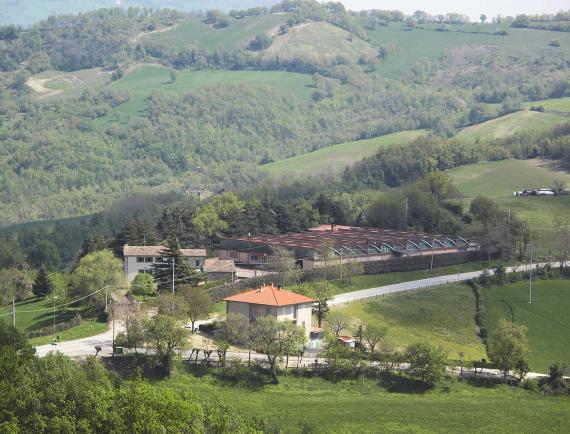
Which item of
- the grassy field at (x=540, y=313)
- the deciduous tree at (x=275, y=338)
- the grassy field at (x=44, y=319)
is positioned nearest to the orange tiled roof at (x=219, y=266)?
the grassy field at (x=44, y=319)

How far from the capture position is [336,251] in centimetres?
9862

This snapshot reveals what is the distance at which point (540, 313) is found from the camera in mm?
88625

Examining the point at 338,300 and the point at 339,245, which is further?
the point at 339,245

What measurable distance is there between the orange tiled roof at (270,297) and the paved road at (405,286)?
255 inches

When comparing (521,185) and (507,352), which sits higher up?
(507,352)

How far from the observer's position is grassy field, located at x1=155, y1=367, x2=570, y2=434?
61.7 m

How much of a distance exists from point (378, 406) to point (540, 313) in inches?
1085

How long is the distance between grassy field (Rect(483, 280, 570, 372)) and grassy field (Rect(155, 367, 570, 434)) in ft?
30.5

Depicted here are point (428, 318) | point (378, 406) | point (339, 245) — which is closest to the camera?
point (378, 406)

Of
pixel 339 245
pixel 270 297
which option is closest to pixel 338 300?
pixel 270 297

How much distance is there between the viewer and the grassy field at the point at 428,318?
79500mm

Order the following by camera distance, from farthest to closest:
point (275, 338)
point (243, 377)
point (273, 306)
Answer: point (273, 306) < point (275, 338) < point (243, 377)

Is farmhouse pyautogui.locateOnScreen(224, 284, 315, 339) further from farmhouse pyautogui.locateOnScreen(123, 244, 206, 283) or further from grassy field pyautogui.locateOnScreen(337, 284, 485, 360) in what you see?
farmhouse pyautogui.locateOnScreen(123, 244, 206, 283)

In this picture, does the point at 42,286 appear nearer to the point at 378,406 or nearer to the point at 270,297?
the point at 270,297
